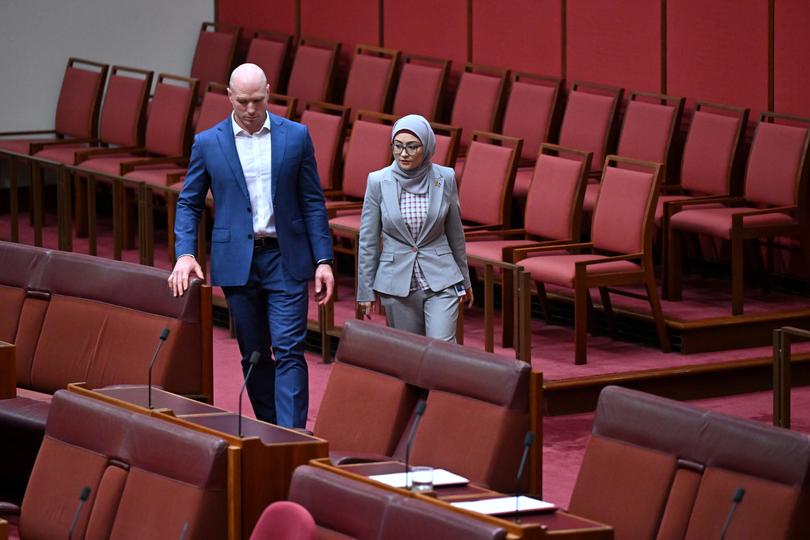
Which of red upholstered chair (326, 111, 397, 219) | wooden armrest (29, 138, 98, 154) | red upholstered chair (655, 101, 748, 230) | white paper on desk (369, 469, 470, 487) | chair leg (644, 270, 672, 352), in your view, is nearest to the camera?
white paper on desk (369, 469, 470, 487)

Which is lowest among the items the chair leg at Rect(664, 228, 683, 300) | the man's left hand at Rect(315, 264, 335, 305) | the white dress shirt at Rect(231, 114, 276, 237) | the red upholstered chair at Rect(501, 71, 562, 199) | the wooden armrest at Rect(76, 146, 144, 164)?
the chair leg at Rect(664, 228, 683, 300)

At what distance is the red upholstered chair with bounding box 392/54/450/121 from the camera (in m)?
8.48

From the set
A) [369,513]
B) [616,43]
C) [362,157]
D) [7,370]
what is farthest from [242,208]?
[616,43]

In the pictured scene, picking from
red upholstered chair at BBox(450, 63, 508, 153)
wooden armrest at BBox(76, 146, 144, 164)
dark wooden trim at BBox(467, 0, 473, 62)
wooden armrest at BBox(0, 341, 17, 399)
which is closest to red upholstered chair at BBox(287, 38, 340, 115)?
dark wooden trim at BBox(467, 0, 473, 62)

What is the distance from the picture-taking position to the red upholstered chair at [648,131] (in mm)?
7297

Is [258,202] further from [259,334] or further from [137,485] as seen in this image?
[137,485]

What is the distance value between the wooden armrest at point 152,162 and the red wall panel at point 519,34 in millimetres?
1683

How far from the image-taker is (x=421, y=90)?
28.0 ft

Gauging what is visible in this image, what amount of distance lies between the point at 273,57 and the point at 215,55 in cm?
55

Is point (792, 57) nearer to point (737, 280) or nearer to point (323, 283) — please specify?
point (737, 280)

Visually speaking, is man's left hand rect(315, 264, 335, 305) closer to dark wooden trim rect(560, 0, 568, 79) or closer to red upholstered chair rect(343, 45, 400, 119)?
dark wooden trim rect(560, 0, 568, 79)

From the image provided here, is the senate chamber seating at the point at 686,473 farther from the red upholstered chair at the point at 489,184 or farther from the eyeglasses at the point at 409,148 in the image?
the red upholstered chair at the point at 489,184

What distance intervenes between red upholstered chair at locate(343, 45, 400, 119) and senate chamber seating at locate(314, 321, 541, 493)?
14.6ft

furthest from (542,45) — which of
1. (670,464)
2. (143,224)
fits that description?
(670,464)
